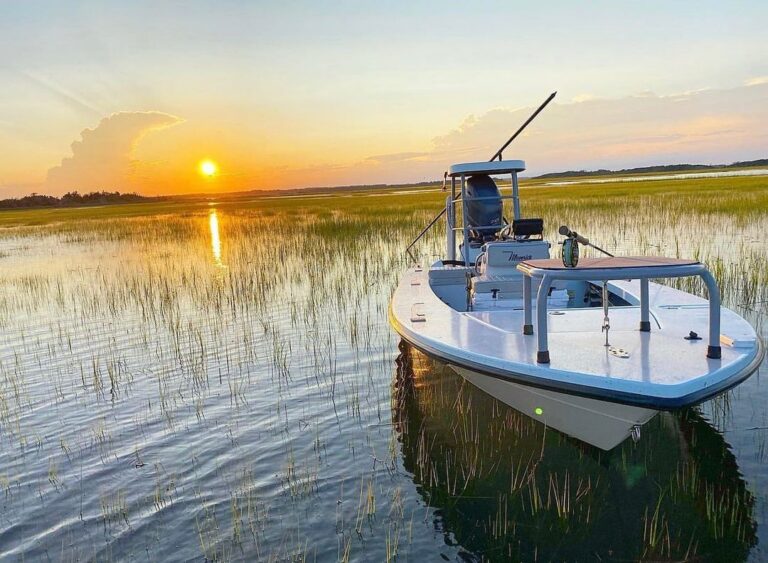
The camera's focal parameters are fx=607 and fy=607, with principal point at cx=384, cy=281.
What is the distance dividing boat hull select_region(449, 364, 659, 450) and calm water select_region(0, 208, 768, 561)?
0.42 metres

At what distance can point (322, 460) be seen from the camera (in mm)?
5293

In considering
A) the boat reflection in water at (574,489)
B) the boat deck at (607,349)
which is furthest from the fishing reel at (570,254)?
the boat reflection in water at (574,489)

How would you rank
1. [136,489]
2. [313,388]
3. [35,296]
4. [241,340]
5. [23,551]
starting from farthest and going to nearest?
[35,296], [241,340], [313,388], [136,489], [23,551]

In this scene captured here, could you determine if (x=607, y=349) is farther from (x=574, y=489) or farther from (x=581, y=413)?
(x=574, y=489)

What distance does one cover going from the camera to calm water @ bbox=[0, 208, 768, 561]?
161 inches

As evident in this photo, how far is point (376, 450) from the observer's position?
5449mm

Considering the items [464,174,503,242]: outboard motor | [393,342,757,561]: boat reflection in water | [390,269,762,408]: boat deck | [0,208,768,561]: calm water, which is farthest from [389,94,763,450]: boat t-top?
[464,174,503,242]: outboard motor

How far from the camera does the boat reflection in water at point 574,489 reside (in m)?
3.91

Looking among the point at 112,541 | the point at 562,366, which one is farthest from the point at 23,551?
the point at 562,366

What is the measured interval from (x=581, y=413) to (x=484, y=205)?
15.9ft

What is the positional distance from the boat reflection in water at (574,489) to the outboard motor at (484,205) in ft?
11.4

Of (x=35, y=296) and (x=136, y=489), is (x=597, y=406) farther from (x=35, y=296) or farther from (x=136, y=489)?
(x=35, y=296)

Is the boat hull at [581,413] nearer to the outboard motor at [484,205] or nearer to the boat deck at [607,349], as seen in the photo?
the boat deck at [607,349]

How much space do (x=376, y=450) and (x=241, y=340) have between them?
4231 mm
